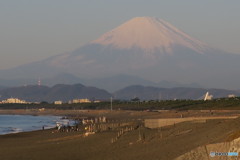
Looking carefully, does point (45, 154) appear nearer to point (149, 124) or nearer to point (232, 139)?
point (232, 139)

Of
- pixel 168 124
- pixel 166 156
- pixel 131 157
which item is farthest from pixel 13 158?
pixel 168 124

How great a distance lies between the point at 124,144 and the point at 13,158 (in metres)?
6.12

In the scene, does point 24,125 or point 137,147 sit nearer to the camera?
point 137,147

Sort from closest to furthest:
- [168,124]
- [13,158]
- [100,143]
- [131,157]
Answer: [131,157] → [13,158] → [100,143] → [168,124]

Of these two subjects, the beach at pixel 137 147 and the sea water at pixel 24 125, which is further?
the sea water at pixel 24 125

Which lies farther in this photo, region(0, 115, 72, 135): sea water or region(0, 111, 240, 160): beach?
region(0, 115, 72, 135): sea water

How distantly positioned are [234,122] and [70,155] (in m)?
9.87

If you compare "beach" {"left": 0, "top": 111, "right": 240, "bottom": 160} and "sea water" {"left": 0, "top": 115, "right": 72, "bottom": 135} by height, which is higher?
"sea water" {"left": 0, "top": 115, "right": 72, "bottom": 135}

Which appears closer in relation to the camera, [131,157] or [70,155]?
[131,157]

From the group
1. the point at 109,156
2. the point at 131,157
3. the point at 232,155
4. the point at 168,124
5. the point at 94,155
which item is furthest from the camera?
the point at 168,124

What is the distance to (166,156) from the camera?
25.1m

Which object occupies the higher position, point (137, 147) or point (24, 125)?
point (24, 125)

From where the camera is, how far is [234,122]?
27.9 m

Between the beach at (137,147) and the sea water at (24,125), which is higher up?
the sea water at (24,125)
